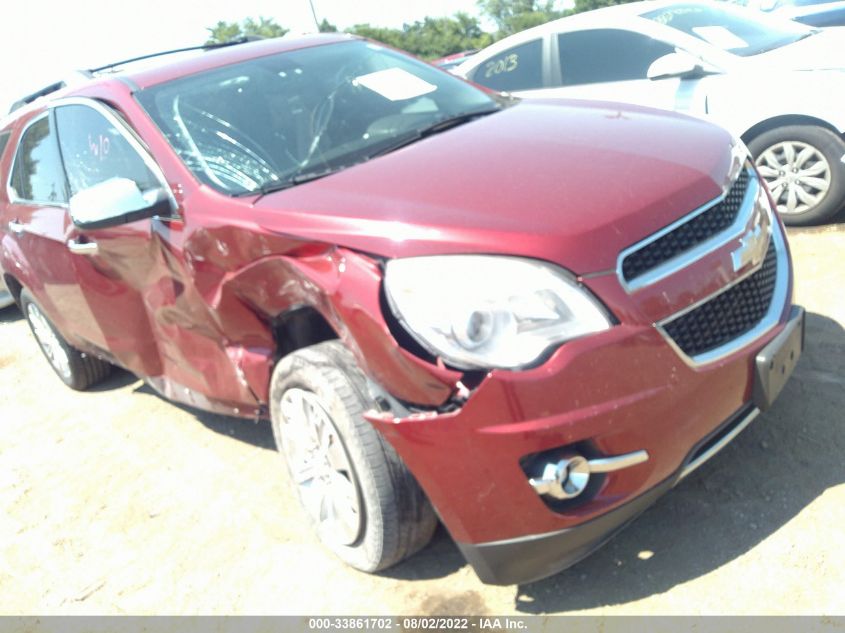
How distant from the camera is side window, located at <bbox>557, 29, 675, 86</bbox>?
5.79 meters

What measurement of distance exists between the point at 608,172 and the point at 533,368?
0.74m

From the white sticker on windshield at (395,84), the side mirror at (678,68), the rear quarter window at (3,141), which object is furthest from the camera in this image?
the side mirror at (678,68)

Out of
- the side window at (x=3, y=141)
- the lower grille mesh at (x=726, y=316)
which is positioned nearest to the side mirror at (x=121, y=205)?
the lower grille mesh at (x=726, y=316)

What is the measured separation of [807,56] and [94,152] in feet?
13.7

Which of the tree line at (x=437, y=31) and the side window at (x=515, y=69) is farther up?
the side window at (x=515, y=69)

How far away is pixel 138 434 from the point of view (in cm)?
438

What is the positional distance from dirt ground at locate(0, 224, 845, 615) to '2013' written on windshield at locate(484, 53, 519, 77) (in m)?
2.94

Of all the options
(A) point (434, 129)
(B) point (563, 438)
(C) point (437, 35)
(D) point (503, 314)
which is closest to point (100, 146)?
(A) point (434, 129)

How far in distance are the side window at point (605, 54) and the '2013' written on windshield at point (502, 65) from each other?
0.40 metres

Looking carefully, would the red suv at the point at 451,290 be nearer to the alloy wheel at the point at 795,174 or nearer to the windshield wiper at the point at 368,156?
the windshield wiper at the point at 368,156

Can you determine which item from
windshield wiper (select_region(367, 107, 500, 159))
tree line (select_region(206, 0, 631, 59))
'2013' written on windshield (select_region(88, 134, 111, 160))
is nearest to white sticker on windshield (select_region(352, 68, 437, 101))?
windshield wiper (select_region(367, 107, 500, 159))

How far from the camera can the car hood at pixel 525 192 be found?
2.26 meters

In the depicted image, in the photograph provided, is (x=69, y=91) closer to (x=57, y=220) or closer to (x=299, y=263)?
(x=57, y=220)

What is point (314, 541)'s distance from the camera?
313 centimetres
